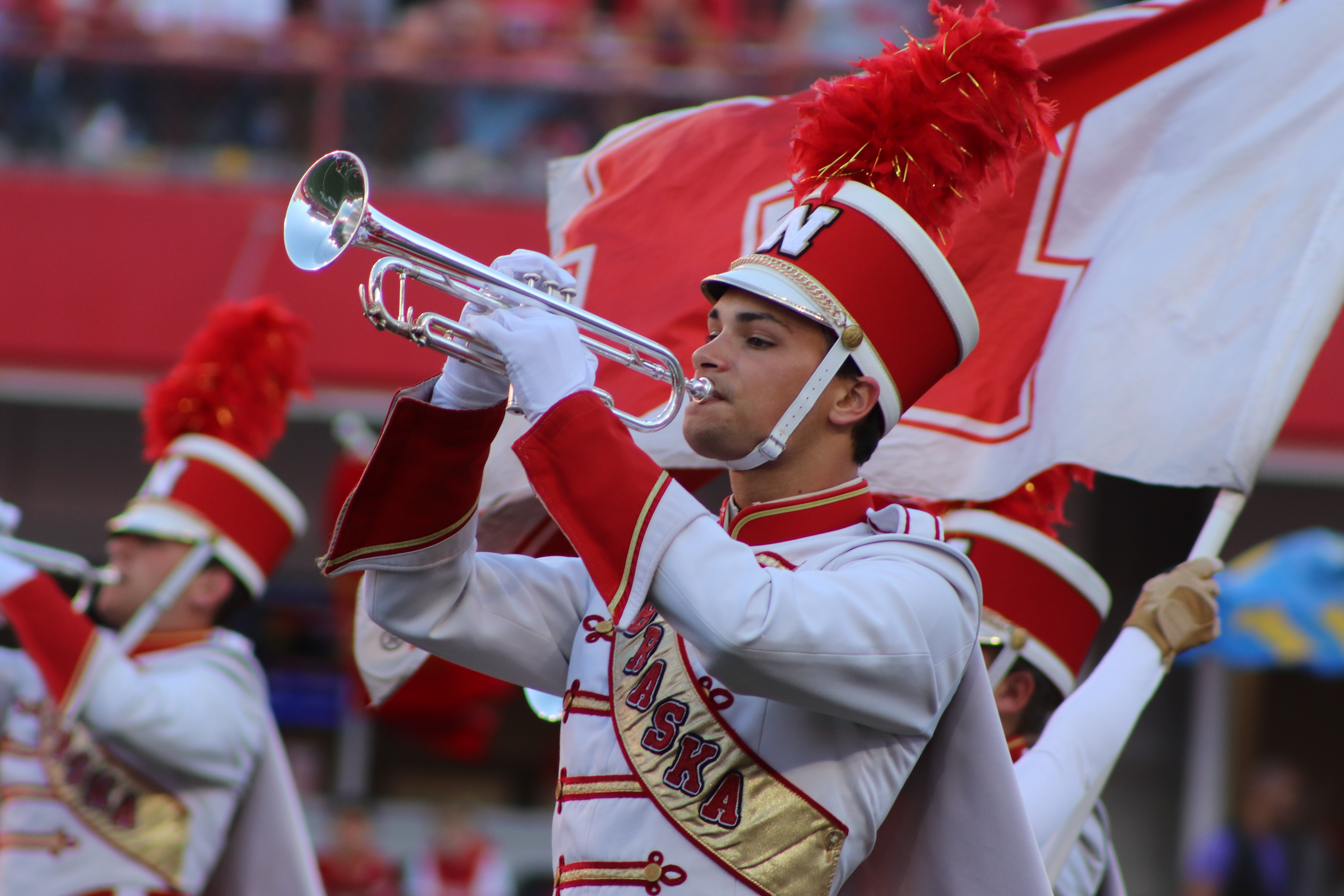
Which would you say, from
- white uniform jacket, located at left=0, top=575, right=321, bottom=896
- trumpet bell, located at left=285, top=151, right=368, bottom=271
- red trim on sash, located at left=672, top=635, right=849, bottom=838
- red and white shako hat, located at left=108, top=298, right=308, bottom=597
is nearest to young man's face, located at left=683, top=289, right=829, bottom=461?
red trim on sash, located at left=672, top=635, right=849, bottom=838

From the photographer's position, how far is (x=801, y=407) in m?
2.47

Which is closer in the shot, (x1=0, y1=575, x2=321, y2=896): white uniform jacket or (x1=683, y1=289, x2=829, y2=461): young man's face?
(x1=683, y1=289, x2=829, y2=461): young man's face

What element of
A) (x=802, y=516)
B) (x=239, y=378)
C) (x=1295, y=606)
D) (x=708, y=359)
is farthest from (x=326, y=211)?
(x=1295, y=606)

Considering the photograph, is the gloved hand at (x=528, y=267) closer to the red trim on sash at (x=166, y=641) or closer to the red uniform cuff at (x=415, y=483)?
the red uniform cuff at (x=415, y=483)

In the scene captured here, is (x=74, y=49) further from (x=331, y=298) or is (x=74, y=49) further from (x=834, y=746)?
(x=834, y=746)

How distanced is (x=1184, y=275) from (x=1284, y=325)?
0.87 feet

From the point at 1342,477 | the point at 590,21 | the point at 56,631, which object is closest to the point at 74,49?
the point at 590,21

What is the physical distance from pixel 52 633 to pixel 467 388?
83.9 inches

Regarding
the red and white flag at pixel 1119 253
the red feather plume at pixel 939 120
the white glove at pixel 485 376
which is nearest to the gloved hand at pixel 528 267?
the white glove at pixel 485 376

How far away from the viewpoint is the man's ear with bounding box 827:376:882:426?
2523 mm

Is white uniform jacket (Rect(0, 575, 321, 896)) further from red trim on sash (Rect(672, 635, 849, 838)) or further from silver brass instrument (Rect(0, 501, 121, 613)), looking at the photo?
red trim on sash (Rect(672, 635, 849, 838))

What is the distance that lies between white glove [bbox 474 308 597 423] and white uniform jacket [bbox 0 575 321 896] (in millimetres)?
2272

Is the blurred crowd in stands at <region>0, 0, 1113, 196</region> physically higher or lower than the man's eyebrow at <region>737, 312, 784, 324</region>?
higher

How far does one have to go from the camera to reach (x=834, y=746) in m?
2.33
